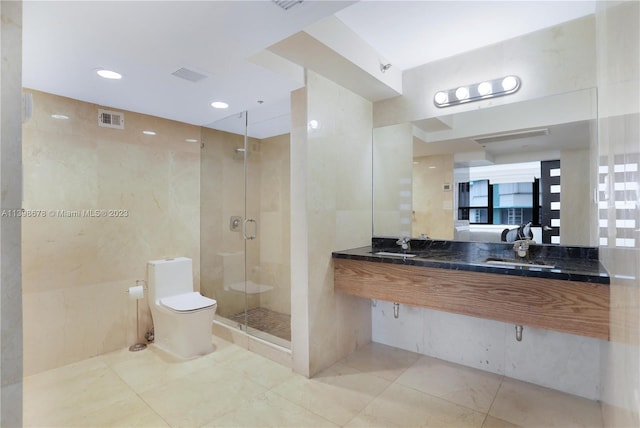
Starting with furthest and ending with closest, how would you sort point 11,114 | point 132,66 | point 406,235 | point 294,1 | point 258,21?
point 406,235 → point 132,66 → point 258,21 → point 294,1 → point 11,114

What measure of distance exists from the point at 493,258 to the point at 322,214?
4.24ft

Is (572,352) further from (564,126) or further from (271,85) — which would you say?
(271,85)

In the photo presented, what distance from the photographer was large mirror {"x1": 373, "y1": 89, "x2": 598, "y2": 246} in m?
2.09

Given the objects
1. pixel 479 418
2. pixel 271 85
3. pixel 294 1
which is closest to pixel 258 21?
pixel 294 1

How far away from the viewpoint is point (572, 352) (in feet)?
6.84

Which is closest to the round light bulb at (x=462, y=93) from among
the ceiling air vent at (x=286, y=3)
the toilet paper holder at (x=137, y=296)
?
the ceiling air vent at (x=286, y=3)

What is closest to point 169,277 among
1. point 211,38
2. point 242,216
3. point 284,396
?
point 242,216

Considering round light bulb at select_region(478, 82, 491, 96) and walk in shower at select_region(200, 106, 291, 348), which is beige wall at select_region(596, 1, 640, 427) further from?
walk in shower at select_region(200, 106, 291, 348)

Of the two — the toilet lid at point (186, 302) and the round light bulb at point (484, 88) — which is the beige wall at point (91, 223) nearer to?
the toilet lid at point (186, 302)

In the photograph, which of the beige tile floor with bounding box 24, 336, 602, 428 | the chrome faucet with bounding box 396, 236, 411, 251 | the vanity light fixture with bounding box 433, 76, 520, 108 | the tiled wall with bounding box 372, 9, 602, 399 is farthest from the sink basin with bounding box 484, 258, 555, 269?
the vanity light fixture with bounding box 433, 76, 520, 108

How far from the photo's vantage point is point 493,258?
2273mm

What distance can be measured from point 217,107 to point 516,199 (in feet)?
8.51

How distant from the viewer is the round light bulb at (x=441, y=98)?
253 centimetres

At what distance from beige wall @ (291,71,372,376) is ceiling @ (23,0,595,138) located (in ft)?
1.19
